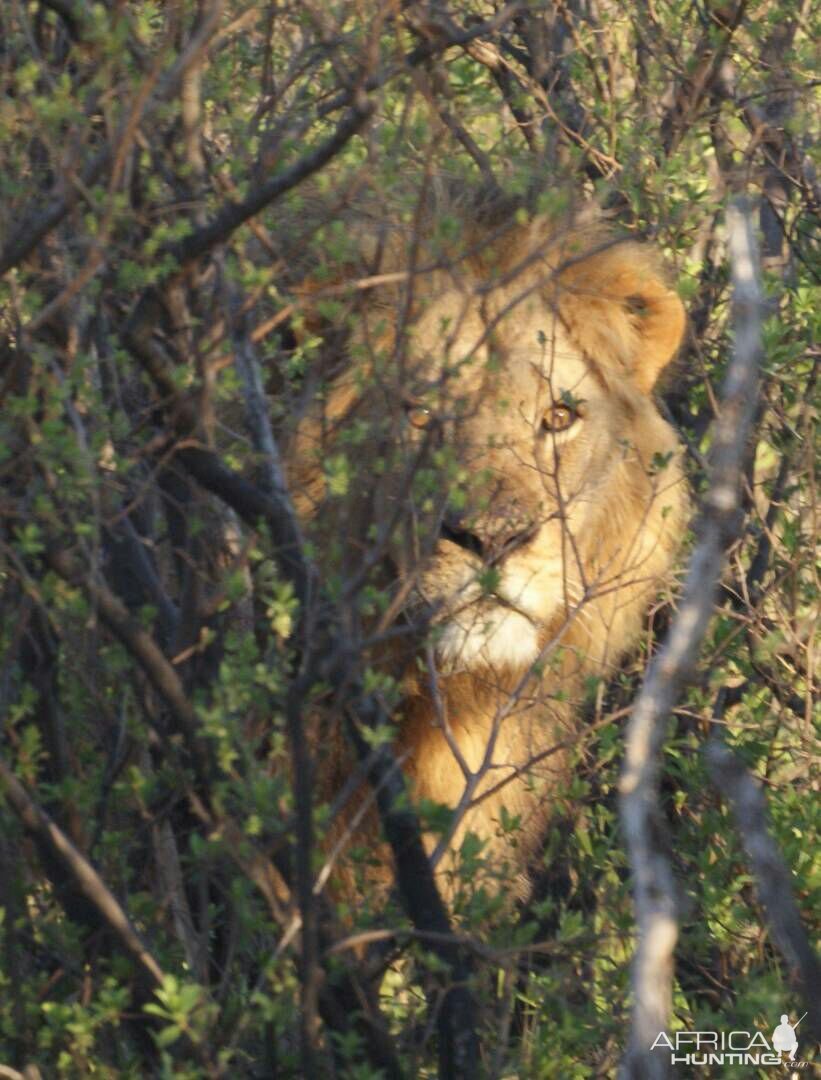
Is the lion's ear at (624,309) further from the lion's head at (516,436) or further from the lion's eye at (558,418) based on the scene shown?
the lion's eye at (558,418)

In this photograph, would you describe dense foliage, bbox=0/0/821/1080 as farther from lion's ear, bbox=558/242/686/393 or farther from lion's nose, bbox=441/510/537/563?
lion's ear, bbox=558/242/686/393

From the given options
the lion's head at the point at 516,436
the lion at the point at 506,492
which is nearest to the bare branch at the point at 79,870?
the lion at the point at 506,492

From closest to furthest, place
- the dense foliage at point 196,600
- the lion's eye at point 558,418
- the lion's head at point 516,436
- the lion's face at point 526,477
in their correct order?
the dense foliage at point 196,600
the lion's head at point 516,436
the lion's face at point 526,477
the lion's eye at point 558,418

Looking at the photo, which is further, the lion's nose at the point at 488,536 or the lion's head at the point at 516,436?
the lion's nose at the point at 488,536

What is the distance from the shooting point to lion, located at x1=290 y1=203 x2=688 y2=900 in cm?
316

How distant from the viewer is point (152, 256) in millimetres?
2816

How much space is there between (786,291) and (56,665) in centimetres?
249

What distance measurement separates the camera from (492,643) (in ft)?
13.2

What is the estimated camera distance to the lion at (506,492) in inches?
124

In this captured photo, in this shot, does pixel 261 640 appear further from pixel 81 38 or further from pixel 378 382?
pixel 81 38

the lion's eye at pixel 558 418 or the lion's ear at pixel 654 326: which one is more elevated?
the lion's ear at pixel 654 326

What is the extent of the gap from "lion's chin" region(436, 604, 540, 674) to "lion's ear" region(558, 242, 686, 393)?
101 centimetres

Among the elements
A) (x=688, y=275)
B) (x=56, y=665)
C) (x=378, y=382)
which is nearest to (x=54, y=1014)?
(x=56, y=665)

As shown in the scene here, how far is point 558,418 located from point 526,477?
0.37 metres
